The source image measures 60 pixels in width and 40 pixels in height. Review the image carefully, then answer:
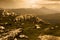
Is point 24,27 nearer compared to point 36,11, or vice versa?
point 24,27

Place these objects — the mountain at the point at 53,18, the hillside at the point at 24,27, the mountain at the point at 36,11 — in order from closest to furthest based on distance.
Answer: the hillside at the point at 24,27, the mountain at the point at 53,18, the mountain at the point at 36,11

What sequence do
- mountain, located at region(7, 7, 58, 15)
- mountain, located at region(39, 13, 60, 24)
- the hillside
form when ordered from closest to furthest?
1. the hillside
2. mountain, located at region(39, 13, 60, 24)
3. mountain, located at region(7, 7, 58, 15)

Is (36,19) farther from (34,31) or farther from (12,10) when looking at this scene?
(12,10)

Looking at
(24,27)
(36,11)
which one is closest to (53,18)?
(36,11)

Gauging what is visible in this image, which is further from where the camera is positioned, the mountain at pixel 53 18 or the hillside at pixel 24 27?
the mountain at pixel 53 18

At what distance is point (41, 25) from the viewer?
2.96 meters

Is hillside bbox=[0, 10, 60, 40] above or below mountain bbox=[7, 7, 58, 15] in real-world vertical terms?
below

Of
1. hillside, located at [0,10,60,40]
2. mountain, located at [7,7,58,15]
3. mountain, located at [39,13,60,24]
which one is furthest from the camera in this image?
mountain, located at [7,7,58,15]

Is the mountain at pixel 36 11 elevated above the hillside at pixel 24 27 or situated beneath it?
elevated above

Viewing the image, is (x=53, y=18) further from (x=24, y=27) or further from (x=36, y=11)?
(x=24, y=27)

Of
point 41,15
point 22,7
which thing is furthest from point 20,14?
point 41,15

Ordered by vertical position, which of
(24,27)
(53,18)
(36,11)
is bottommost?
(24,27)

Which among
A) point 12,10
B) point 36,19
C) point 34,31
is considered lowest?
point 34,31

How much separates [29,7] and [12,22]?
1.54 feet
